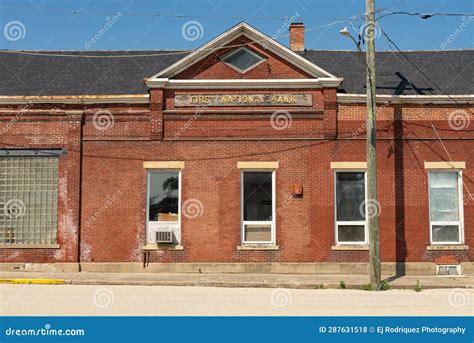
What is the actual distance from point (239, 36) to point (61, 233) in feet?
27.4

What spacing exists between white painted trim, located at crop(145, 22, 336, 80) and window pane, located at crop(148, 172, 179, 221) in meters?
3.14

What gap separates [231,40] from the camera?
18875 mm

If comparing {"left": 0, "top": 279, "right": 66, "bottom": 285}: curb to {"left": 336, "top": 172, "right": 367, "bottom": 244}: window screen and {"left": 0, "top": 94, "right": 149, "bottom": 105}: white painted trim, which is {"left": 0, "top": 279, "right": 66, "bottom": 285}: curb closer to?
{"left": 0, "top": 94, "right": 149, "bottom": 105}: white painted trim

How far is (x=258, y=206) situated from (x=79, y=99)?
657cm

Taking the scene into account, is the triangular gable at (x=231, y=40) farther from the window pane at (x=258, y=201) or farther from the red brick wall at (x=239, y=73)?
the window pane at (x=258, y=201)

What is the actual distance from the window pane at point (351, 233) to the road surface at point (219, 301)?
326cm

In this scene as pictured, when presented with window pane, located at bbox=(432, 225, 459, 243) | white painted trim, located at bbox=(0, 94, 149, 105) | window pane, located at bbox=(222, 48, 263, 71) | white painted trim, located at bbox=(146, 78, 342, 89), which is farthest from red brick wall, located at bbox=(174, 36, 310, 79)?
window pane, located at bbox=(432, 225, 459, 243)

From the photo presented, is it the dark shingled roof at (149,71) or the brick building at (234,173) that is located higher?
the dark shingled roof at (149,71)

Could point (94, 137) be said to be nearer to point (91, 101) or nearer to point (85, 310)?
point (91, 101)

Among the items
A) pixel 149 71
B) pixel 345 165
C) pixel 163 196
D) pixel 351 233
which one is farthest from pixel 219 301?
pixel 149 71

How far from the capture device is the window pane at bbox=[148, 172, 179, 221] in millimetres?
18812

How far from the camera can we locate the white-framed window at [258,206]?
1869 cm

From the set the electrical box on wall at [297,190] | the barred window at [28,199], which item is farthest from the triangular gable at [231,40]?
the barred window at [28,199]

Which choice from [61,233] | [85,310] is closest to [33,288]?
[61,233]
